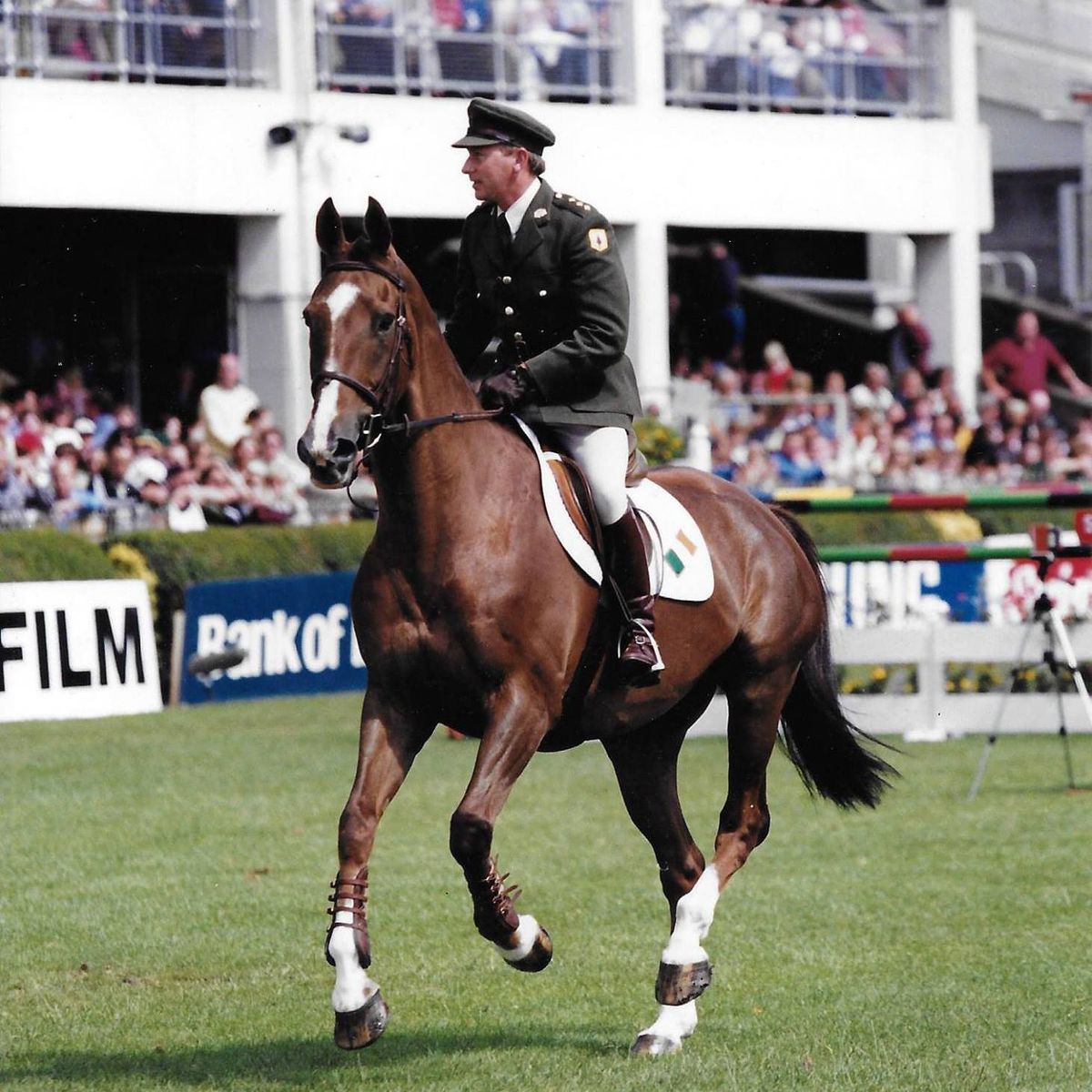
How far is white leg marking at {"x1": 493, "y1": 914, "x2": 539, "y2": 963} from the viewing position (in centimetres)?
671

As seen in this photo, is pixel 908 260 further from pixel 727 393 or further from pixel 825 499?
pixel 825 499

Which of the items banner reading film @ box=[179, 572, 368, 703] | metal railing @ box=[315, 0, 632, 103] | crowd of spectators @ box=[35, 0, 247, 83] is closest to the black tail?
banner reading film @ box=[179, 572, 368, 703]

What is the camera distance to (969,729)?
1486 cm

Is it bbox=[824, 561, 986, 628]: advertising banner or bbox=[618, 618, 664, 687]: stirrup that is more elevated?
bbox=[618, 618, 664, 687]: stirrup

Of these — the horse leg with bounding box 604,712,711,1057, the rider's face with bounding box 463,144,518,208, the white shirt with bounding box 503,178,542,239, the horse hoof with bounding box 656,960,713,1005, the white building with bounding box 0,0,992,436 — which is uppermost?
the white building with bounding box 0,0,992,436

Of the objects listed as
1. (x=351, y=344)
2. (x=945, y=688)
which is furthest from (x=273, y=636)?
(x=351, y=344)

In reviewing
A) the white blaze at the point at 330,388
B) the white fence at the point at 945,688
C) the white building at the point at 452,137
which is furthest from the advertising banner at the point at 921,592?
the white blaze at the point at 330,388

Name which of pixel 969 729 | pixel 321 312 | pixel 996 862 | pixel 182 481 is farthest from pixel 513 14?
pixel 321 312

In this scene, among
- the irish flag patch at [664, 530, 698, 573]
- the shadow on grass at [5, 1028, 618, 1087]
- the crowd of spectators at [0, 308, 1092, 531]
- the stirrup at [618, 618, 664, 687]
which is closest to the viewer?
the shadow on grass at [5, 1028, 618, 1087]

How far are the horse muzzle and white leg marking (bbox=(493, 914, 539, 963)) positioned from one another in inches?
58.5

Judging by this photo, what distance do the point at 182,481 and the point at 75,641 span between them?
409 centimetres

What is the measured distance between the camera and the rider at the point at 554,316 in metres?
7.00

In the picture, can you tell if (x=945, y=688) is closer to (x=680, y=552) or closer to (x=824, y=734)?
(x=824, y=734)

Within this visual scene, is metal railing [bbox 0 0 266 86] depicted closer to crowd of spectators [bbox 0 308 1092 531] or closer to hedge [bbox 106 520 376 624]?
crowd of spectators [bbox 0 308 1092 531]
